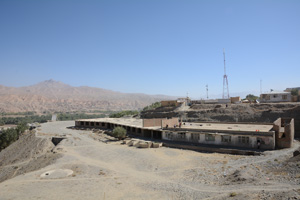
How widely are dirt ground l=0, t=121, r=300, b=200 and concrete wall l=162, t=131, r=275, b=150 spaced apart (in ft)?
5.81

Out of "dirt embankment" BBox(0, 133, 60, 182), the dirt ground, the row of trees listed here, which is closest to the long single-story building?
the dirt ground

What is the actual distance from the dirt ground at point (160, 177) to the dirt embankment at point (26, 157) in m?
0.26

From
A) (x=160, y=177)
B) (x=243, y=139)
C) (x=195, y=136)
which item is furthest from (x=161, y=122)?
(x=160, y=177)

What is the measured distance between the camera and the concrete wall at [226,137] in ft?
81.4

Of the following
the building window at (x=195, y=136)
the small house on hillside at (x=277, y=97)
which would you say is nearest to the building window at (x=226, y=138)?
the building window at (x=195, y=136)

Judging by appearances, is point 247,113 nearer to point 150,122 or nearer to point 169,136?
point 150,122

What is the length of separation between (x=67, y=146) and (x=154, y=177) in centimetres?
2057

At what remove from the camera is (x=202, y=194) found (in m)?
14.5

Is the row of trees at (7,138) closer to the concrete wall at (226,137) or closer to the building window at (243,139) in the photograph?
the concrete wall at (226,137)

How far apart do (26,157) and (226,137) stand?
29.2 meters

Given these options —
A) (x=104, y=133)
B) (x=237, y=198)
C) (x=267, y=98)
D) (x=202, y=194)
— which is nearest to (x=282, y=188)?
(x=237, y=198)

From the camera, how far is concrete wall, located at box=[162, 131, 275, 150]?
24.8m

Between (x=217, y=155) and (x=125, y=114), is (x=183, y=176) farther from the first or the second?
(x=125, y=114)

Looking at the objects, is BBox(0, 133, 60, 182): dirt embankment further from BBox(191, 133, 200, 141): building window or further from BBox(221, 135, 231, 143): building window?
BBox(221, 135, 231, 143): building window
